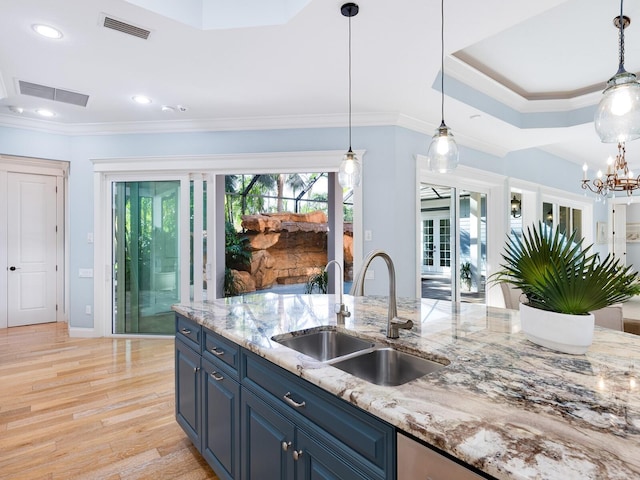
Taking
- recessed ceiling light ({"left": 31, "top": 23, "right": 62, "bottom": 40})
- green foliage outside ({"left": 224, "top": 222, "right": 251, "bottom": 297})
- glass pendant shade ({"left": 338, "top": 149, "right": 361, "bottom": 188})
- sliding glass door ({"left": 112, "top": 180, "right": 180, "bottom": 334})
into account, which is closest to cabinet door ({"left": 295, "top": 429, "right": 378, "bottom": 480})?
glass pendant shade ({"left": 338, "top": 149, "right": 361, "bottom": 188})

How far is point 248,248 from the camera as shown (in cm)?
861

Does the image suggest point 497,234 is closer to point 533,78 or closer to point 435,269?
point 435,269

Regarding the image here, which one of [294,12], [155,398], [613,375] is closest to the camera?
[613,375]

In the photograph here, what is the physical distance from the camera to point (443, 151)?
196 cm

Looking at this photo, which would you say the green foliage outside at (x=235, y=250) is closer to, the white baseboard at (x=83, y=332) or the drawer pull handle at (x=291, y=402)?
the white baseboard at (x=83, y=332)

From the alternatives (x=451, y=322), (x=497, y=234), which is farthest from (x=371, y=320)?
(x=497, y=234)

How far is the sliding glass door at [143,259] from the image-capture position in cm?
440

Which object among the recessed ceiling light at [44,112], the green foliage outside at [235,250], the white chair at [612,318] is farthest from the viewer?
the green foliage outside at [235,250]

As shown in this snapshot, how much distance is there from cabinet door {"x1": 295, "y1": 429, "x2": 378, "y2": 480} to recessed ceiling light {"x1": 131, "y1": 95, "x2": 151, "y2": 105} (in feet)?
11.5

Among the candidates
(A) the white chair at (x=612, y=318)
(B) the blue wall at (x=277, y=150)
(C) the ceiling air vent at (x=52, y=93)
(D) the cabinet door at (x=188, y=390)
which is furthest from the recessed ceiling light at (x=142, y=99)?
(A) the white chair at (x=612, y=318)

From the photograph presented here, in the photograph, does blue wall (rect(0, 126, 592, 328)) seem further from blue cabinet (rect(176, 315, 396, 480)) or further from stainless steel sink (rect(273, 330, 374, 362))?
blue cabinet (rect(176, 315, 396, 480))

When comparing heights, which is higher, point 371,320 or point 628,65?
point 628,65

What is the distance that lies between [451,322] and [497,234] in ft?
13.3

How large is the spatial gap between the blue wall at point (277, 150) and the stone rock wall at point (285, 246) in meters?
4.28
